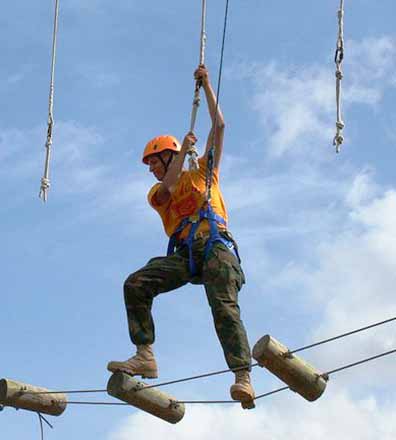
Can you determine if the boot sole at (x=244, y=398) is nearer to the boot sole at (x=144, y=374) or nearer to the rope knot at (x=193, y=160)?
the boot sole at (x=144, y=374)

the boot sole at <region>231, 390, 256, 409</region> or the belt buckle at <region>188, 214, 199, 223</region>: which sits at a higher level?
the belt buckle at <region>188, 214, 199, 223</region>

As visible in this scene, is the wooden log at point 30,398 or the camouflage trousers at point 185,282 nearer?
the camouflage trousers at point 185,282

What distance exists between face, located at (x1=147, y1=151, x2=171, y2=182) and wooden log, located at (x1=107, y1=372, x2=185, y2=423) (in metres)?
1.70

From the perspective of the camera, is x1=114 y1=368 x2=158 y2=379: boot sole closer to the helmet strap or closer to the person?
the person

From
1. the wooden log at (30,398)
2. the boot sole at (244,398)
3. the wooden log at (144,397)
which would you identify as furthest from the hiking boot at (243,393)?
the wooden log at (30,398)

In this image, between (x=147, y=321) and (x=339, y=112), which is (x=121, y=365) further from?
(x=339, y=112)

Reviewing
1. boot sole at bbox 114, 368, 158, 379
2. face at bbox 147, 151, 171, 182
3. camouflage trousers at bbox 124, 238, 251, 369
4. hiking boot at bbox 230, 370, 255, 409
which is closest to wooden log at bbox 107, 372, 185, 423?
boot sole at bbox 114, 368, 158, 379

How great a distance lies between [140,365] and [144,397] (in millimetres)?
264

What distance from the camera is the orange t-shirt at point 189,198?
40.3 ft

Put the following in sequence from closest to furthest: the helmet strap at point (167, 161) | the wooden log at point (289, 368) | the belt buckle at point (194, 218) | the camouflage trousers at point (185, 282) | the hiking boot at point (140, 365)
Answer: the wooden log at point (289, 368)
the camouflage trousers at point (185, 282)
the hiking boot at point (140, 365)
the belt buckle at point (194, 218)
the helmet strap at point (167, 161)

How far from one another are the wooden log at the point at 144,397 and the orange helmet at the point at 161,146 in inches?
73.1

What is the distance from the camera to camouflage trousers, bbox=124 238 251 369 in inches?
470

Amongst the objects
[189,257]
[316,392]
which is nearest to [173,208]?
[189,257]

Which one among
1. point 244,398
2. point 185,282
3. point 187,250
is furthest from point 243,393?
point 187,250
